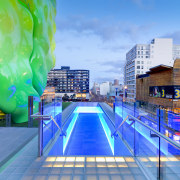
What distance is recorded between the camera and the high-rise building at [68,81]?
282ft

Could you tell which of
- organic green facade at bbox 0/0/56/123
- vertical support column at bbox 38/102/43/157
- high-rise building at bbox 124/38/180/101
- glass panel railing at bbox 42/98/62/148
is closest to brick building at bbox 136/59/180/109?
organic green facade at bbox 0/0/56/123

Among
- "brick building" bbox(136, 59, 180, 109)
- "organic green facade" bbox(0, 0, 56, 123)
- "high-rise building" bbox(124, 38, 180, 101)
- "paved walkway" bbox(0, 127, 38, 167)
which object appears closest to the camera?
"paved walkway" bbox(0, 127, 38, 167)

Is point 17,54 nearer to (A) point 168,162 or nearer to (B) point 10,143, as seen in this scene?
(B) point 10,143

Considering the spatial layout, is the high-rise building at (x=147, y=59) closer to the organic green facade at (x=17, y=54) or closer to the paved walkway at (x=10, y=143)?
the organic green facade at (x=17, y=54)

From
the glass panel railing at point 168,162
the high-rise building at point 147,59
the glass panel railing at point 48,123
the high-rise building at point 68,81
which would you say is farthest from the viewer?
the high-rise building at point 68,81

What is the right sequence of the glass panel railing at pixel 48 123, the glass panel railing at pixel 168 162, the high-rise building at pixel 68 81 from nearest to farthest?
the glass panel railing at pixel 168 162, the glass panel railing at pixel 48 123, the high-rise building at pixel 68 81

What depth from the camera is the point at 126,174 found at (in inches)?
107

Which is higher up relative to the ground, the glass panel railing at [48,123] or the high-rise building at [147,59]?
the high-rise building at [147,59]

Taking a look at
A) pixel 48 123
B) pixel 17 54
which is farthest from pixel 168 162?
pixel 17 54

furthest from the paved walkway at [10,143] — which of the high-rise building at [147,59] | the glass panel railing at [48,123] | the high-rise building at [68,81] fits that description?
the high-rise building at [68,81]

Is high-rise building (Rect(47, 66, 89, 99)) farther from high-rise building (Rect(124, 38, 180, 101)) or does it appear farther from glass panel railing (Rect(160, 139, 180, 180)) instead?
glass panel railing (Rect(160, 139, 180, 180))

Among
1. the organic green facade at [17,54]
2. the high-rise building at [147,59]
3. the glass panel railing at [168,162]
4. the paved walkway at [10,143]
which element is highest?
the high-rise building at [147,59]

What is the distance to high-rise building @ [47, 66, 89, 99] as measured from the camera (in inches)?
3383

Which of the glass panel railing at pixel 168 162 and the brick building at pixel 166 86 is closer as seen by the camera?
the glass panel railing at pixel 168 162
